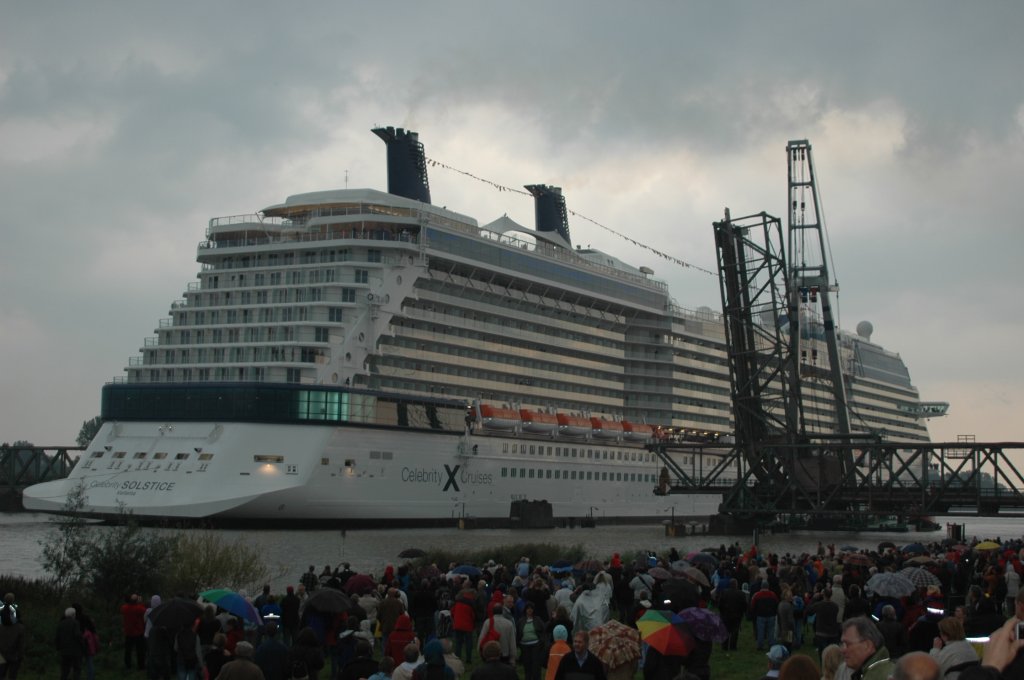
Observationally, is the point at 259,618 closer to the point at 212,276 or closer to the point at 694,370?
the point at 212,276

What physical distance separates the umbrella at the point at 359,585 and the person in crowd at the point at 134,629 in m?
3.43

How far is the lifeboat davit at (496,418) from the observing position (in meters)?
65.2

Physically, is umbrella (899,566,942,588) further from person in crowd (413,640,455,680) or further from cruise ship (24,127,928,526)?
cruise ship (24,127,928,526)

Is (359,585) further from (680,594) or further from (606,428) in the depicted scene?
(606,428)

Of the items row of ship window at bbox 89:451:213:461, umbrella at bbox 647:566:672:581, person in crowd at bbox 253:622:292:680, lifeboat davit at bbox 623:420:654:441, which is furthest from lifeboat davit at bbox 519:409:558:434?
person in crowd at bbox 253:622:292:680

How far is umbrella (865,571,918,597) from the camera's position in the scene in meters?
18.6

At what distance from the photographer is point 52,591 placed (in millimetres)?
23328

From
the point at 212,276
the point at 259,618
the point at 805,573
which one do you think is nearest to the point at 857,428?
the point at 212,276

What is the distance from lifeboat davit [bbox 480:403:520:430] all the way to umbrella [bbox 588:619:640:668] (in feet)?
173

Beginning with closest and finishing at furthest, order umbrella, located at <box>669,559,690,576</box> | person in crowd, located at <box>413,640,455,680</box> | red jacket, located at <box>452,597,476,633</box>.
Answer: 1. person in crowd, located at <box>413,640,455,680</box>
2. red jacket, located at <box>452,597,476,633</box>
3. umbrella, located at <box>669,559,690,576</box>

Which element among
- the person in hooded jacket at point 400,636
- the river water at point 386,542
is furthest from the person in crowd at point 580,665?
the river water at point 386,542

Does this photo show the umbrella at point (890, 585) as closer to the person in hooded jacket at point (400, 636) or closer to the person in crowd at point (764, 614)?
the person in crowd at point (764, 614)

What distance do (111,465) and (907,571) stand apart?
136 feet

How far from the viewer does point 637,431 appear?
260 feet
